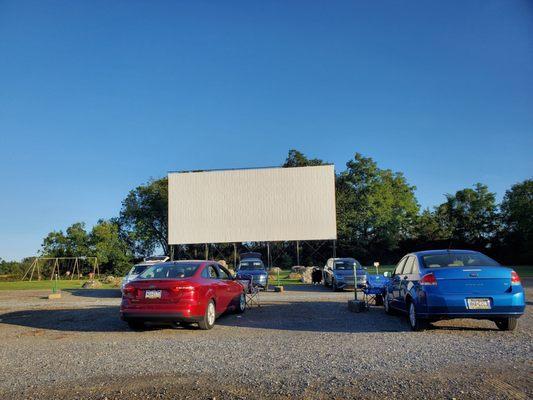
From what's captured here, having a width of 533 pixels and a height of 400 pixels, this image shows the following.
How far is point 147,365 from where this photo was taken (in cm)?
569

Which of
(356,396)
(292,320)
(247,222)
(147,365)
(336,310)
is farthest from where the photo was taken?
(247,222)

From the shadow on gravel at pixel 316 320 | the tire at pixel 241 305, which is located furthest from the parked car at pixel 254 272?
the shadow on gravel at pixel 316 320

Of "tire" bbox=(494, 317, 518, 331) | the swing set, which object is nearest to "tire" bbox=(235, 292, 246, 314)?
"tire" bbox=(494, 317, 518, 331)

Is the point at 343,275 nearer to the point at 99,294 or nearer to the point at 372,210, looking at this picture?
the point at 99,294

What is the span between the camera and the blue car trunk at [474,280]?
24.0ft

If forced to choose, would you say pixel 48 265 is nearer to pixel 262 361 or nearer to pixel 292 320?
pixel 292 320

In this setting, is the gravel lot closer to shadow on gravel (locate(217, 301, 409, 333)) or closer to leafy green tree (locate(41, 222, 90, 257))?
shadow on gravel (locate(217, 301, 409, 333))

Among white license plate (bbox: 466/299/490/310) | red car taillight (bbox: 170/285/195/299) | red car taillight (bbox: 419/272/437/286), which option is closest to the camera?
white license plate (bbox: 466/299/490/310)

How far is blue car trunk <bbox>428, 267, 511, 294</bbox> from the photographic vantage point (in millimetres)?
7328

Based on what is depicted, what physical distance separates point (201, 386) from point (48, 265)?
153 ft

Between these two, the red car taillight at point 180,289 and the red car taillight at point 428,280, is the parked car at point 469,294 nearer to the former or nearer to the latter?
the red car taillight at point 428,280

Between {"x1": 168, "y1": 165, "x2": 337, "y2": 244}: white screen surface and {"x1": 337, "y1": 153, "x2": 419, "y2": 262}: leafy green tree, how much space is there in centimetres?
1903

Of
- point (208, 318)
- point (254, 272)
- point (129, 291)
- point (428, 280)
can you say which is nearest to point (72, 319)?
point (129, 291)

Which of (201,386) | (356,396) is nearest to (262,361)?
(201,386)
